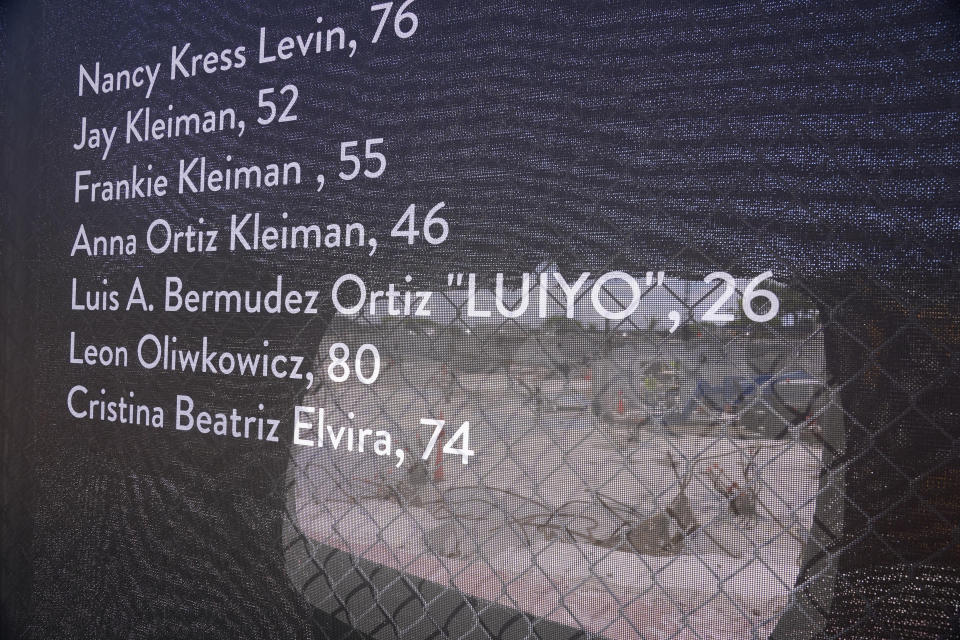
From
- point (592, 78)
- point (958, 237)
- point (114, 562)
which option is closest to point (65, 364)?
point (114, 562)

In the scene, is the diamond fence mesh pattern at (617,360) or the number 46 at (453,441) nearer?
the diamond fence mesh pattern at (617,360)

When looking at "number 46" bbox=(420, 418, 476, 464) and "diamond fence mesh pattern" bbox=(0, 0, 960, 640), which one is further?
"number 46" bbox=(420, 418, 476, 464)

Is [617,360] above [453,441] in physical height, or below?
above

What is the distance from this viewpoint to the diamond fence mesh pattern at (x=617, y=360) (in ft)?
2.29

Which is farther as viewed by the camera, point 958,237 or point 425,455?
point 425,455

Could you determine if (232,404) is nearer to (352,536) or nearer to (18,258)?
(352,536)

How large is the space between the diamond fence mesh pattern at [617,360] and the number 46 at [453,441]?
1cm

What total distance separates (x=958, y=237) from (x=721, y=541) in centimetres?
45

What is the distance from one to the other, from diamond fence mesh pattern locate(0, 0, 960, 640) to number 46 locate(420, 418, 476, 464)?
1 cm

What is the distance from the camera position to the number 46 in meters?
0.88

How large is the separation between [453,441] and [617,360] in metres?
0.27

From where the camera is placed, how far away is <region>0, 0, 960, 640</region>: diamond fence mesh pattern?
699mm

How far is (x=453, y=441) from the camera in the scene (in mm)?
889

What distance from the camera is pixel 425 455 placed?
35.7 inches
